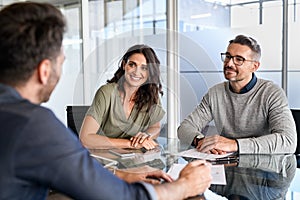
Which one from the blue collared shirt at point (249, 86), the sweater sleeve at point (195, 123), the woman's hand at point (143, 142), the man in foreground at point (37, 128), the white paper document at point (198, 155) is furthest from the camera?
the blue collared shirt at point (249, 86)

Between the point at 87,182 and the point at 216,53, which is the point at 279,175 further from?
the point at 216,53

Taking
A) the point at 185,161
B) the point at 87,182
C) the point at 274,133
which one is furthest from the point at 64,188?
the point at 274,133

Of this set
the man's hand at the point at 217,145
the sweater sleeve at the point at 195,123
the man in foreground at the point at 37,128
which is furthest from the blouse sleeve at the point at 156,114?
the man in foreground at the point at 37,128

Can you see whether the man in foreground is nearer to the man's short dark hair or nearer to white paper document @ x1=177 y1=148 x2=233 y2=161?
white paper document @ x1=177 y1=148 x2=233 y2=161

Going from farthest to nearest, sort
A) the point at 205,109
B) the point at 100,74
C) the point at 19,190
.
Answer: the point at 100,74
the point at 205,109
the point at 19,190

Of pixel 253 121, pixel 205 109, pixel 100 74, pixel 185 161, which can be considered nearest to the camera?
pixel 185 161

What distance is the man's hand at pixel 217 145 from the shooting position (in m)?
1.94

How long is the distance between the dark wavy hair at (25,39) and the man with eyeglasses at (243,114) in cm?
133

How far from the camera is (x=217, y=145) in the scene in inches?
76.9

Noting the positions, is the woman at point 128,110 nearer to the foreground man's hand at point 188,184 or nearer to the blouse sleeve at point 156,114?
the blouse sleeve at point 156,114

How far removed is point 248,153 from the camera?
6.51 feet

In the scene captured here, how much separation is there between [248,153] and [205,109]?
0.56 meters

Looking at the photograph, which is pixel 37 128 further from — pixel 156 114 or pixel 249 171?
pixel 156 114

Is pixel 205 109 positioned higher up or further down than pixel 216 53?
further down
